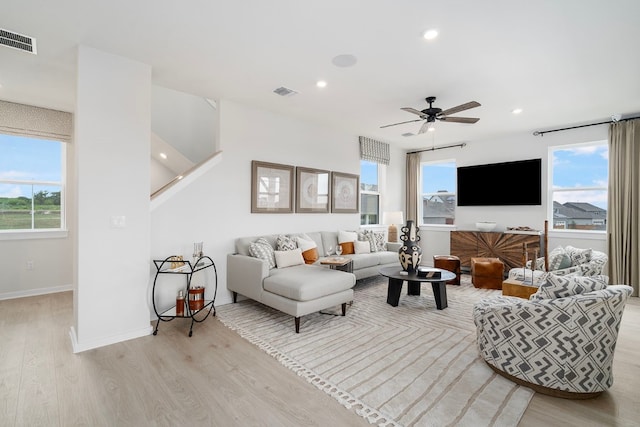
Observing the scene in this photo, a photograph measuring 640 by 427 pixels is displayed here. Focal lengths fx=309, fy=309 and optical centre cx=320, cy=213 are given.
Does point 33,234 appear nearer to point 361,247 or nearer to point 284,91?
point 284,91

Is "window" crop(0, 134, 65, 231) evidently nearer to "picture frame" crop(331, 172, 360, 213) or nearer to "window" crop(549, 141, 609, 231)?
"picture frame" crop(331, 172, 360, 213)

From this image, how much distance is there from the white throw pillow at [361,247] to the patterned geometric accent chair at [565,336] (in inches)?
121

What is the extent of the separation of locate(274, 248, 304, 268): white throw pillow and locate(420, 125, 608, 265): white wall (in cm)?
393

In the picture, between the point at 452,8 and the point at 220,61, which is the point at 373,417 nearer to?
the point at 452,8

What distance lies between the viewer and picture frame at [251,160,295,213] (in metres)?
4.48

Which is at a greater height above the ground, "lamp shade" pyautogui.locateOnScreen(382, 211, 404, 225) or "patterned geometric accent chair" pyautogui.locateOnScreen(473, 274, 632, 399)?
"lamp shade" pyautogui.locateOnScreen(382, 211, 404, 225)

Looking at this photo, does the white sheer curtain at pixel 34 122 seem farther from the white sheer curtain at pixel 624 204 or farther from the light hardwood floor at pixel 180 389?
the white sheer curtain at pixel 624 204

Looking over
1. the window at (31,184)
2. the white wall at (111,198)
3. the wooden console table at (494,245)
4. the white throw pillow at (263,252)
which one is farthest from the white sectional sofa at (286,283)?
the wooden console table at (494,245)

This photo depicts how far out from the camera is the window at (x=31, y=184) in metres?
4.37

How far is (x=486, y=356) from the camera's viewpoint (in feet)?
8.01

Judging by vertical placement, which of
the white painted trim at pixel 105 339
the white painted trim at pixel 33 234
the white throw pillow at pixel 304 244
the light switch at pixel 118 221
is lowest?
the white painted trim at pixel 105 339

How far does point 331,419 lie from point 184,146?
447 centimetres

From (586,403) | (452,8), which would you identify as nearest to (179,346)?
(586,403)

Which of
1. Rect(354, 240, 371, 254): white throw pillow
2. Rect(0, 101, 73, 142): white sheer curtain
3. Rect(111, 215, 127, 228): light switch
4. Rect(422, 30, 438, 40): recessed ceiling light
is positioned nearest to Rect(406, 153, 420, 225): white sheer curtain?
Rect(354, 240, 371, 254): white throw pillow
